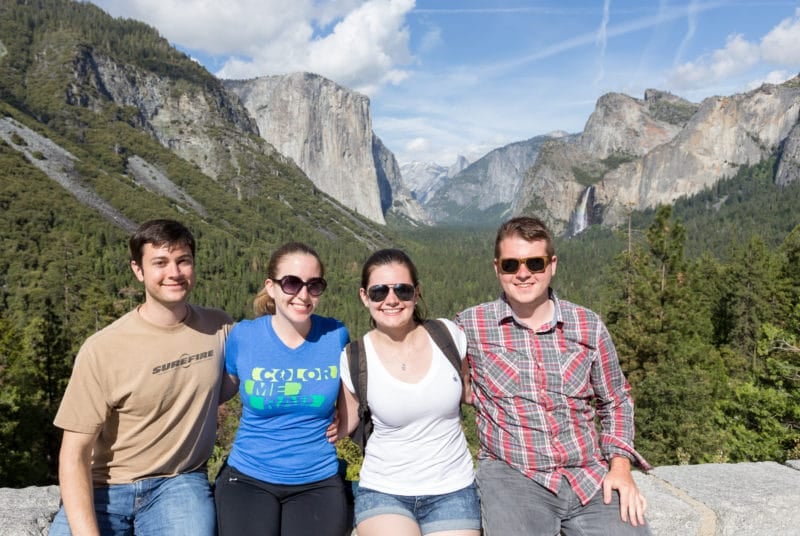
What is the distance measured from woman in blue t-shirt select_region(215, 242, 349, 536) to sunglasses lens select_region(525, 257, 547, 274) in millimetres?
1471

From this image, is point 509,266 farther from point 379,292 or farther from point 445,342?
point 379,292

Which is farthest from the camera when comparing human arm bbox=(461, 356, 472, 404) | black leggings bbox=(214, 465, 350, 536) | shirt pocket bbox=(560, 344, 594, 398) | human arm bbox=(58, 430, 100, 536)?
human arm bbox=(461, 356, 472, 404)

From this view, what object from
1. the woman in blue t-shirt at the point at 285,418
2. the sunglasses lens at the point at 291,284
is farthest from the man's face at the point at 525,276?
the sunglasses lens at the point at 291,284

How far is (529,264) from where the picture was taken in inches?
134

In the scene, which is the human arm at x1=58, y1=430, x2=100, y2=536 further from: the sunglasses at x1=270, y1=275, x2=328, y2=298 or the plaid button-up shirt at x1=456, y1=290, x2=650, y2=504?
the plaid button-up shirt at x1=456, y1=290, x2=650, y2=504

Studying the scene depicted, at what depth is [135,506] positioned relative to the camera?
3.26 meters

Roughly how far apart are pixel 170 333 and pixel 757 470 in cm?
435

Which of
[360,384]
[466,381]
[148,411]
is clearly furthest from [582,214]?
[148,411]

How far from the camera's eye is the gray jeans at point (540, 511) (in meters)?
3.02

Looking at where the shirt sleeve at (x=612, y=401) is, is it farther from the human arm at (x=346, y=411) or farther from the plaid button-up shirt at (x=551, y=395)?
the human arm at (x=346, y=411)

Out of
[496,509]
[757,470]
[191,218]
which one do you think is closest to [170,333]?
[496,509]

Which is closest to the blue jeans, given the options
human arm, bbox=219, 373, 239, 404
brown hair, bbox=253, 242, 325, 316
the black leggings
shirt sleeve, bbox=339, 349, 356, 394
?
the black leggings

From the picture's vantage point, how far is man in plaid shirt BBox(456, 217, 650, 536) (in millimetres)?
3107

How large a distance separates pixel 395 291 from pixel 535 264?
981mm
